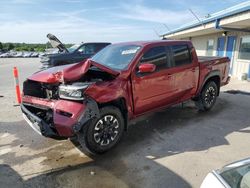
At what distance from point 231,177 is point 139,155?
8.16 feet

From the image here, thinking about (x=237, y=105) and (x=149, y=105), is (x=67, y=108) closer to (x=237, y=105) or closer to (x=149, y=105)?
(x=149, y=105)

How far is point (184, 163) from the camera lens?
152 inches

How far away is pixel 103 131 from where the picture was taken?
4.11 meters

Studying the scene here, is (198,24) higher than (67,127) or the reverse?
higher

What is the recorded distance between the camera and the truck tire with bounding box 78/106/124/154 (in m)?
3.89

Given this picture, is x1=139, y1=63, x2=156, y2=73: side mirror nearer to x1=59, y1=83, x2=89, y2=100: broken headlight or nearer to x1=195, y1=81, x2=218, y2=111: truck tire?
x1=59, y1=83, x2=89, y2=100: broken headlight

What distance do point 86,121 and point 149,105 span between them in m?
1.62

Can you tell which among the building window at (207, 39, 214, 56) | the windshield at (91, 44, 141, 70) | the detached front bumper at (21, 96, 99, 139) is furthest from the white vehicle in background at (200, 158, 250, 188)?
the building window at (207, 39, 214, 56)

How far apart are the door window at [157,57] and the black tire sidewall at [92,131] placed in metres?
1.19

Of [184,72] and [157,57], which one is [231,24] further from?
[157,57]

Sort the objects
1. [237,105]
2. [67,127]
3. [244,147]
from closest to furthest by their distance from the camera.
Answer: [67,127] → [244,147] → [237,105]

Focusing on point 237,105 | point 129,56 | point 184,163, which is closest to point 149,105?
point 129,56

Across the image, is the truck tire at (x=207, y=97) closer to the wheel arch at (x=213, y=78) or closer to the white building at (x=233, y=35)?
the wheel arch at (x=213, y=78)

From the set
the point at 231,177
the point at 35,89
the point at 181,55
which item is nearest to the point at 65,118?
the point at 35,89
